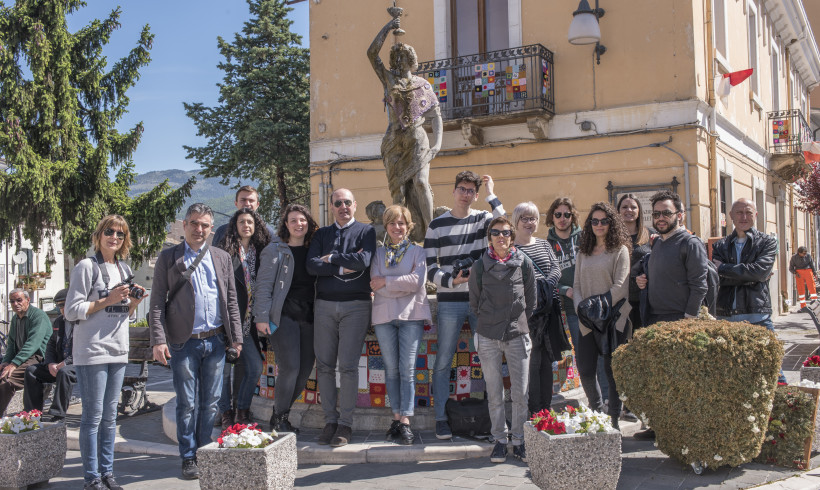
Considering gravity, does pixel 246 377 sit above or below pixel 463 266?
below

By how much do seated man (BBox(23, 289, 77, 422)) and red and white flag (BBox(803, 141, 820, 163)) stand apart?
18431mm

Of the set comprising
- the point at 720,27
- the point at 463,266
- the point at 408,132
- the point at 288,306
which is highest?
the point at 720,27

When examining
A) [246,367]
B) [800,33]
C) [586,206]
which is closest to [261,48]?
[586,206]

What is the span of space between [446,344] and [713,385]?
6.57 feet

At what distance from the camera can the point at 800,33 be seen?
2183 cm

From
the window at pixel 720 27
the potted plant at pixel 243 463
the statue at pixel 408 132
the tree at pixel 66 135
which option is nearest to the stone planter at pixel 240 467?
the potted plant at pixel 243 463

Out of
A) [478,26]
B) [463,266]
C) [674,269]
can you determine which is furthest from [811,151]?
[463,266]

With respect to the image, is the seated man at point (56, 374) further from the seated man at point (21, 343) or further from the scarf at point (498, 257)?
the scarf at point (498, 257)

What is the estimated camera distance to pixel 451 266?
595 centimetres

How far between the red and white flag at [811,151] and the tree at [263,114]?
14.7 meters

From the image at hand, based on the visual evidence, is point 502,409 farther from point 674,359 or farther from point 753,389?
point 753,389

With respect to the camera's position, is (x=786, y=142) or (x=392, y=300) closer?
(x=392, y=300)

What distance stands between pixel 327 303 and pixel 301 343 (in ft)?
1.64

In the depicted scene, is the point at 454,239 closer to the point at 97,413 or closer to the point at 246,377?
the point at 246,377
